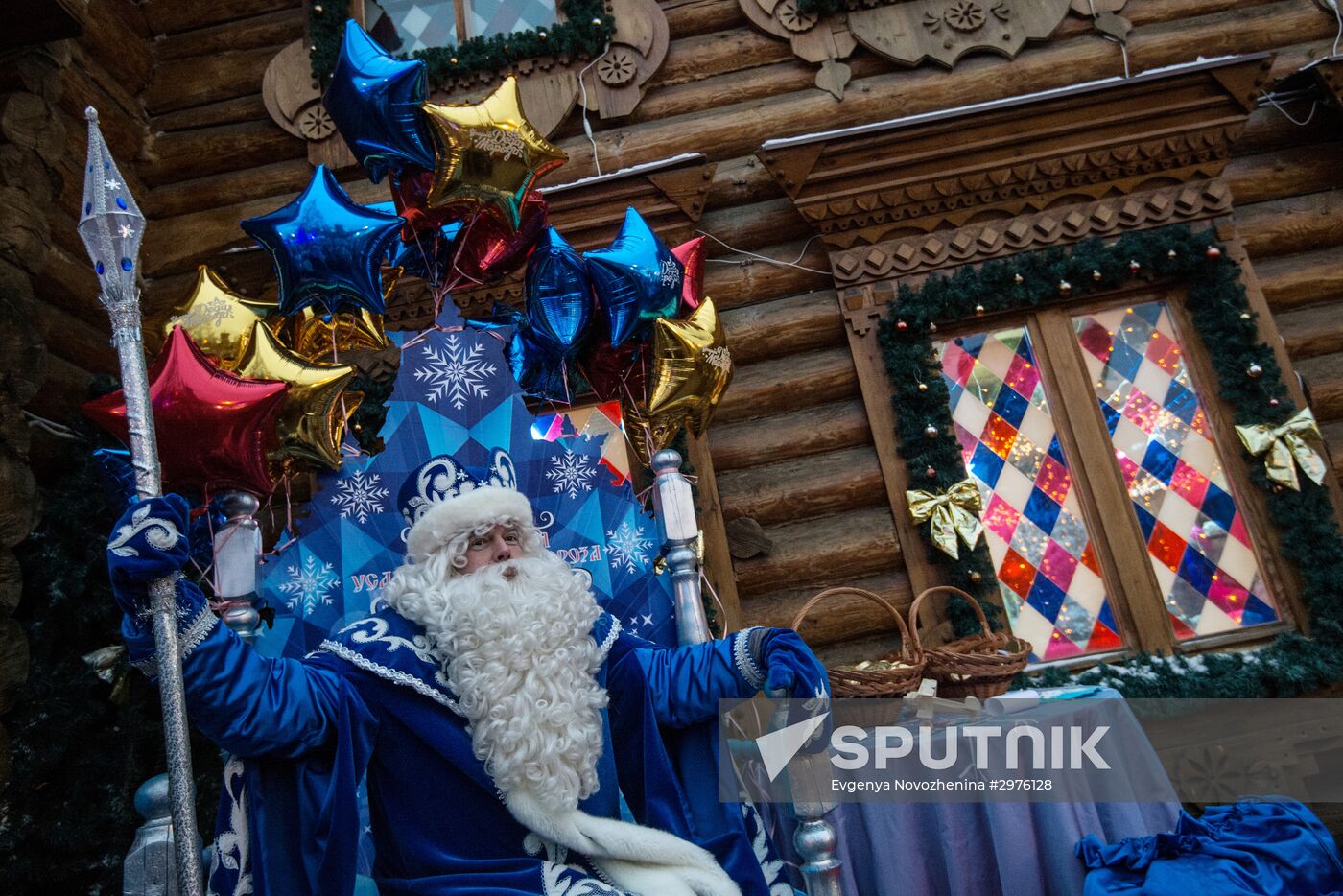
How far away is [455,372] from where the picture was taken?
10.2ft

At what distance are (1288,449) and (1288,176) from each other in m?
1.56

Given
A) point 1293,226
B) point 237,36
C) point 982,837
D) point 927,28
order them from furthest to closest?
point 237,36 < point 927,28 < point 1293,226 < point 982,837

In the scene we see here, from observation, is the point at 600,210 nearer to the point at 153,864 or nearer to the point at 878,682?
the point at 878,682

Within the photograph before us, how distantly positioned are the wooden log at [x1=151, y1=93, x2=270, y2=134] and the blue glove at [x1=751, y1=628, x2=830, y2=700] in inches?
178

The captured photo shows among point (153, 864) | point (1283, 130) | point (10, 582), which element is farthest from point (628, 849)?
point (1283, 130)

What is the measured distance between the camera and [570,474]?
10.2ft

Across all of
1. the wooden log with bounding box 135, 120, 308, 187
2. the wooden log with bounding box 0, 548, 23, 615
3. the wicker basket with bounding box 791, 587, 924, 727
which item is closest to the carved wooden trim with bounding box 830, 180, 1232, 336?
the wicker basket with bounding box 791, 587, 924, 727

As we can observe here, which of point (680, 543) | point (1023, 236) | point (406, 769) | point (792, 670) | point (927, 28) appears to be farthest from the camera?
point (927, 28)

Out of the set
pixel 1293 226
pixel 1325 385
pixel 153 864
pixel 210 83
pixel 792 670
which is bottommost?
pixel 153 864

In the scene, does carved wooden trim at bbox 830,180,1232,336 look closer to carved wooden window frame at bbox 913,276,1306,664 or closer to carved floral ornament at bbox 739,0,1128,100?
carved wooden window frame at bbox 913,276,1306,664

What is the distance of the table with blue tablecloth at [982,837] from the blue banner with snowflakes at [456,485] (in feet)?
2.70

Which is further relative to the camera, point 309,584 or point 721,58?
point 721,58

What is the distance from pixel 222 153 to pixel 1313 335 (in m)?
5.90

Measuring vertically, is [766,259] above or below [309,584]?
above
